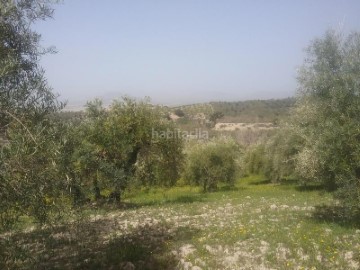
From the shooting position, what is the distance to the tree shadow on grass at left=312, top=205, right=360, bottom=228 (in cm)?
1432

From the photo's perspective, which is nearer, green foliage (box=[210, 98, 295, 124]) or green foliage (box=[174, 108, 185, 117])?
green foliage (box=[174, 108, 185, 117])

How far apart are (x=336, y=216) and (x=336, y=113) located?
4.74 meters

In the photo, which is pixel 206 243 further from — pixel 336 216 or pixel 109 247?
pixel 336 216

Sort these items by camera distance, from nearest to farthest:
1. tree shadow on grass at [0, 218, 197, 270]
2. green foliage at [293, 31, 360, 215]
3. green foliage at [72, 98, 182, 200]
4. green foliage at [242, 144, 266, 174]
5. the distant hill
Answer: tree shadow on grass at [0, 218, 197, 270], green foliage at [293, 31, 360, 215], green foliage at [72, 98, 182, 200], green foliage at [242, 144, 266, 174], the distant hill

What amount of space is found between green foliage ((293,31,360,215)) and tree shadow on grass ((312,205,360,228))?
1.03m

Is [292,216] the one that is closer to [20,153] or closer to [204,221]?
[204,221]

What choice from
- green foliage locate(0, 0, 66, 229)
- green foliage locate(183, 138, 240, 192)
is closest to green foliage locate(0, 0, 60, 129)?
green foliage locate(0, 0, 66, 229)

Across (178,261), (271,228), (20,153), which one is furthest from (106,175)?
(271,228)

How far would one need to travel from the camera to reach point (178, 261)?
12.1 m

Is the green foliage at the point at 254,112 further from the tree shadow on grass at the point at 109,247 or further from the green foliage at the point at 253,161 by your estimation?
the tree shadow on grass at the point at 109,247

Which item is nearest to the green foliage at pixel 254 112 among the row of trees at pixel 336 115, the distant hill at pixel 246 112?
the distant hill at pixel 246 112

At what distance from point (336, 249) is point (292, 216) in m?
4.47

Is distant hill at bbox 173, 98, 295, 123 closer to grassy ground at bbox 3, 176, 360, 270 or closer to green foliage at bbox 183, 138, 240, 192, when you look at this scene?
green foliage at bbox 183, 138, 240, 192

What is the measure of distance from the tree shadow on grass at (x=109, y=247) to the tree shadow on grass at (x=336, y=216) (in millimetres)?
5749
